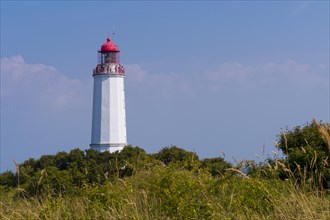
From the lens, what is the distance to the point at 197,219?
745 centimetres

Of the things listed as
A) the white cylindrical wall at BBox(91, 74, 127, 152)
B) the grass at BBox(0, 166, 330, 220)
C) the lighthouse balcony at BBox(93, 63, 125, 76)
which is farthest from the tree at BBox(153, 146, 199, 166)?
the grass at BBox(0, 166, 330, 220)

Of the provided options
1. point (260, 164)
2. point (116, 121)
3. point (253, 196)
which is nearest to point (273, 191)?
point (253, 196)

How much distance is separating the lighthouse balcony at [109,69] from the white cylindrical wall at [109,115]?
8.6 inches

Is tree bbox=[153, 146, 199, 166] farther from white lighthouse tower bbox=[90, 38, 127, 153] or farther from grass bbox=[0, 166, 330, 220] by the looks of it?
grass bbox=[0, 166, 330, 220]

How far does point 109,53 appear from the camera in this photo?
156ft

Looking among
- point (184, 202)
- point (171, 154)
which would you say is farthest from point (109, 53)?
point (184, 202)

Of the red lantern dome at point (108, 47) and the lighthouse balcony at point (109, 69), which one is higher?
the red lantern dome at point (108, 47)

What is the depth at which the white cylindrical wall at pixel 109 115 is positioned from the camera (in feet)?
151

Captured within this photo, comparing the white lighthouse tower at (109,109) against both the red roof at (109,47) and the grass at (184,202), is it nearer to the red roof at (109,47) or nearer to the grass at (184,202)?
the red roof at (109,47)

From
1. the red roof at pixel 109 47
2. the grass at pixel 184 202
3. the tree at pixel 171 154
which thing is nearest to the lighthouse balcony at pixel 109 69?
the red roof at pixel 109 47

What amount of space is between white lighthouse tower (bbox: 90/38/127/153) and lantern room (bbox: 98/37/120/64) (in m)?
0.17

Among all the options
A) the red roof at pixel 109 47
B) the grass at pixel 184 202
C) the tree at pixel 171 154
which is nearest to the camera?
the grass at pixel 184 202

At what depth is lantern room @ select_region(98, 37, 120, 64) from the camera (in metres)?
47.6

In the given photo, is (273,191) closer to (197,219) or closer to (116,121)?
(197,219)
